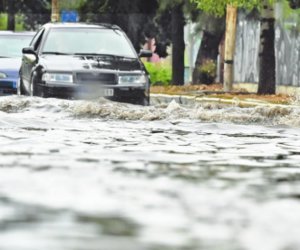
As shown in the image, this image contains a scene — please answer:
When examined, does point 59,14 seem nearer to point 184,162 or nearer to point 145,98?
point 145,98

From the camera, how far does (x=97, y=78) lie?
1728 centimetres

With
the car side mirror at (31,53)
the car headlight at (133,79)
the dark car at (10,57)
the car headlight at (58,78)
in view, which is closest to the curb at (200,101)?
the car headlight at (133,79)

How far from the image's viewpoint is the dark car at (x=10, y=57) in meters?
22.8

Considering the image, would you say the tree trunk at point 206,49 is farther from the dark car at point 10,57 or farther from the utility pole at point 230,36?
the dark car at point 10,57

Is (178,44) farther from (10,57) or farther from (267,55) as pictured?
(10,57)

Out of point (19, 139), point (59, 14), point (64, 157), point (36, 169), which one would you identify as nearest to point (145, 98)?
point (19, 139)

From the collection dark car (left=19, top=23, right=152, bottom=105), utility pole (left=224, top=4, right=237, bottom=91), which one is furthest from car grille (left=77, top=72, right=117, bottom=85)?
utility pole (left=224, top=4, right=237, bottom=91)

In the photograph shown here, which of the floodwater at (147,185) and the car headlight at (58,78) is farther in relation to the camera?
the car headlight at (58,78)

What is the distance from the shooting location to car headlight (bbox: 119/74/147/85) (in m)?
17.3

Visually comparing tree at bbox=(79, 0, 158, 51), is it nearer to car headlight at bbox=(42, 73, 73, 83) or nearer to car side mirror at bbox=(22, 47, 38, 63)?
car side mirror at bbox=(22, 47, 38, 63)

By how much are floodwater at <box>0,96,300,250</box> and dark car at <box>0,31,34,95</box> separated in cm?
797

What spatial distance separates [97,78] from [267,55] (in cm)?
769

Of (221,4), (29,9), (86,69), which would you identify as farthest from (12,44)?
(29,9)

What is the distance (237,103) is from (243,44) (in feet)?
40.4
